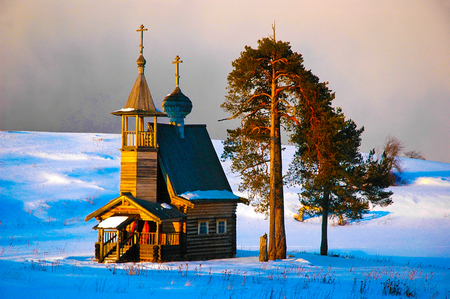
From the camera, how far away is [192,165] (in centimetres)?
2711

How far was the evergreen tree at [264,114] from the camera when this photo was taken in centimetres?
2400

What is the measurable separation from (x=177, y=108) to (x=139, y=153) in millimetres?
4475

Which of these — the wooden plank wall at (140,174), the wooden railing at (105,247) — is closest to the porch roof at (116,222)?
the wooden railing at (105,247)

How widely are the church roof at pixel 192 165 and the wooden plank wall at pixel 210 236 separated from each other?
698mm

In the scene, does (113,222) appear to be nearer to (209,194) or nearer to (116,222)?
(116,222)

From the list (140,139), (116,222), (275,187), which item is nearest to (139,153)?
(140,139)

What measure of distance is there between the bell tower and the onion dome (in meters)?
2.45

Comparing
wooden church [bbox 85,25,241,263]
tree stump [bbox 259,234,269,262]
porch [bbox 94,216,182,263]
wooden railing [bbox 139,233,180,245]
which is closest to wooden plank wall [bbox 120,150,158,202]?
wooden church [bbox 85,25,241,263]

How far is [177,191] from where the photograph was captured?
993 inches

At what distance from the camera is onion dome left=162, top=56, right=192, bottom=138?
28.4 m

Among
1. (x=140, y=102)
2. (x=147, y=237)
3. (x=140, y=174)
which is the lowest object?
(x=147, y=237)

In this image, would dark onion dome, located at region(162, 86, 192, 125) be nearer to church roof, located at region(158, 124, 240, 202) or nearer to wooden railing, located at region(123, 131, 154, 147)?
church roof, located at region(158, 124, 240, 202)

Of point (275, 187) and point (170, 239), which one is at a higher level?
point (275, 187)

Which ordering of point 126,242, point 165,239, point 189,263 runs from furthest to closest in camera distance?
point 165,239 < point 126,242 < point 189,263
